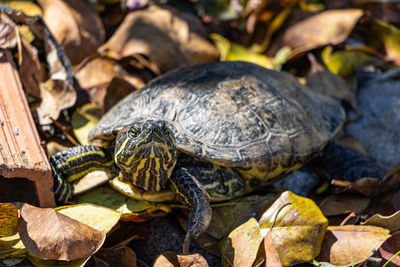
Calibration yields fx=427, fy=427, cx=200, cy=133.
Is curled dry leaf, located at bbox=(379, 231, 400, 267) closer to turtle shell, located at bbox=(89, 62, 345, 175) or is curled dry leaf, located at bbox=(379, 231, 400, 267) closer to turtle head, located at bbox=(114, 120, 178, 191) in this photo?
turtle shell, located at bbox=(89, 62, 345, 175)

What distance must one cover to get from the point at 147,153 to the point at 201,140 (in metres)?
0.36

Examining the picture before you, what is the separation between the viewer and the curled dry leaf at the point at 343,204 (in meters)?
2.44

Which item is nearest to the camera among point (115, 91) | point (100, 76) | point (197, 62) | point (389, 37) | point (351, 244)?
point (351, 244)

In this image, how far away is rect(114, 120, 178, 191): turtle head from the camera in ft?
6.73

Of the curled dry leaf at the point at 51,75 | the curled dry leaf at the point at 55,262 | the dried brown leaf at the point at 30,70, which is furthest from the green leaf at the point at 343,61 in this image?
the curled dry leaf at the point at 55,262

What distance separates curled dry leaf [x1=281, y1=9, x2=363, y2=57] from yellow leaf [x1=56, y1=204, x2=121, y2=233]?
2.28 m

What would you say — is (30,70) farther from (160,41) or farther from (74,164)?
(160,41)

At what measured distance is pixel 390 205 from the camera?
7.93 feet

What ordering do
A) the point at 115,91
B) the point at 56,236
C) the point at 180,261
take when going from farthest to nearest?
the point at 115,91 < the point at 180,261 < the point at 56,236

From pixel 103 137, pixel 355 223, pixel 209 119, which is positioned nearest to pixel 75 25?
pixel 103 137

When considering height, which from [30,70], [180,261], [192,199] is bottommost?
[180,261]

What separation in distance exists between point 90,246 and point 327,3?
3.54 metres

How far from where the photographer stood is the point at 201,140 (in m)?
2.34

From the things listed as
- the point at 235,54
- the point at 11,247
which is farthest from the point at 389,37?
the point at 11,247
